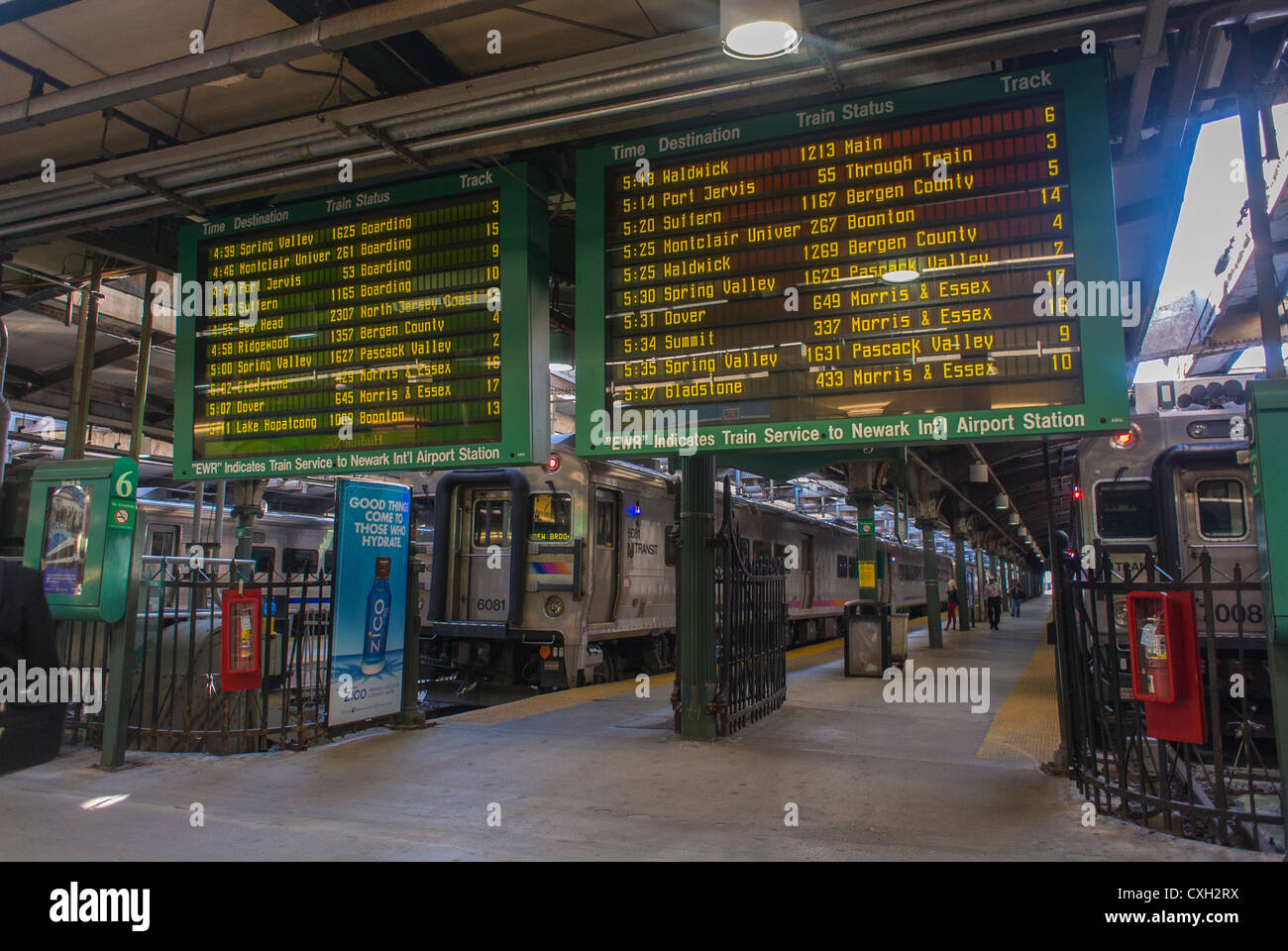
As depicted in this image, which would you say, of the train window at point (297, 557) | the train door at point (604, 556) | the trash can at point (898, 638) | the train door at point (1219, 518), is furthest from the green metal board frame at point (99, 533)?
the train window at point (297, 557)

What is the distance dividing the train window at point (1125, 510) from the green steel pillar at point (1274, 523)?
601 centimetres

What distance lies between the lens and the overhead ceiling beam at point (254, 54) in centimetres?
453

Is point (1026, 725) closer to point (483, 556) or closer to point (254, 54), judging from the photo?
point (483, 556)

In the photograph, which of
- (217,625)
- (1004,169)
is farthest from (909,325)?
(217,625)

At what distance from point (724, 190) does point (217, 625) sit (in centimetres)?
650

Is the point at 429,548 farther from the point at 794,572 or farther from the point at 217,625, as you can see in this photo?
the point at 794,572

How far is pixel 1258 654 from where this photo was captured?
320 inches

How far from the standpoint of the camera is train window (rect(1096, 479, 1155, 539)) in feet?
32.1

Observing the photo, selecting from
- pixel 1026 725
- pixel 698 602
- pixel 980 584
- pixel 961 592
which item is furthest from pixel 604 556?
pixel 980 584

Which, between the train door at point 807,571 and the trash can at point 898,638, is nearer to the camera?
the trash can at point 898,638

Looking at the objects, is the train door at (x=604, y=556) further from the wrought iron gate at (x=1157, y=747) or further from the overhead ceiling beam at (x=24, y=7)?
the overhead ceiling beam at (x=24, y=7)

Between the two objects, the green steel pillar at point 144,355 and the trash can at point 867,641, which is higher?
the green steel pillar at point 144,355

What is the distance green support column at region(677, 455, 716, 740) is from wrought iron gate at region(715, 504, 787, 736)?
13cm

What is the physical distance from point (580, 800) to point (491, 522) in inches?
255
